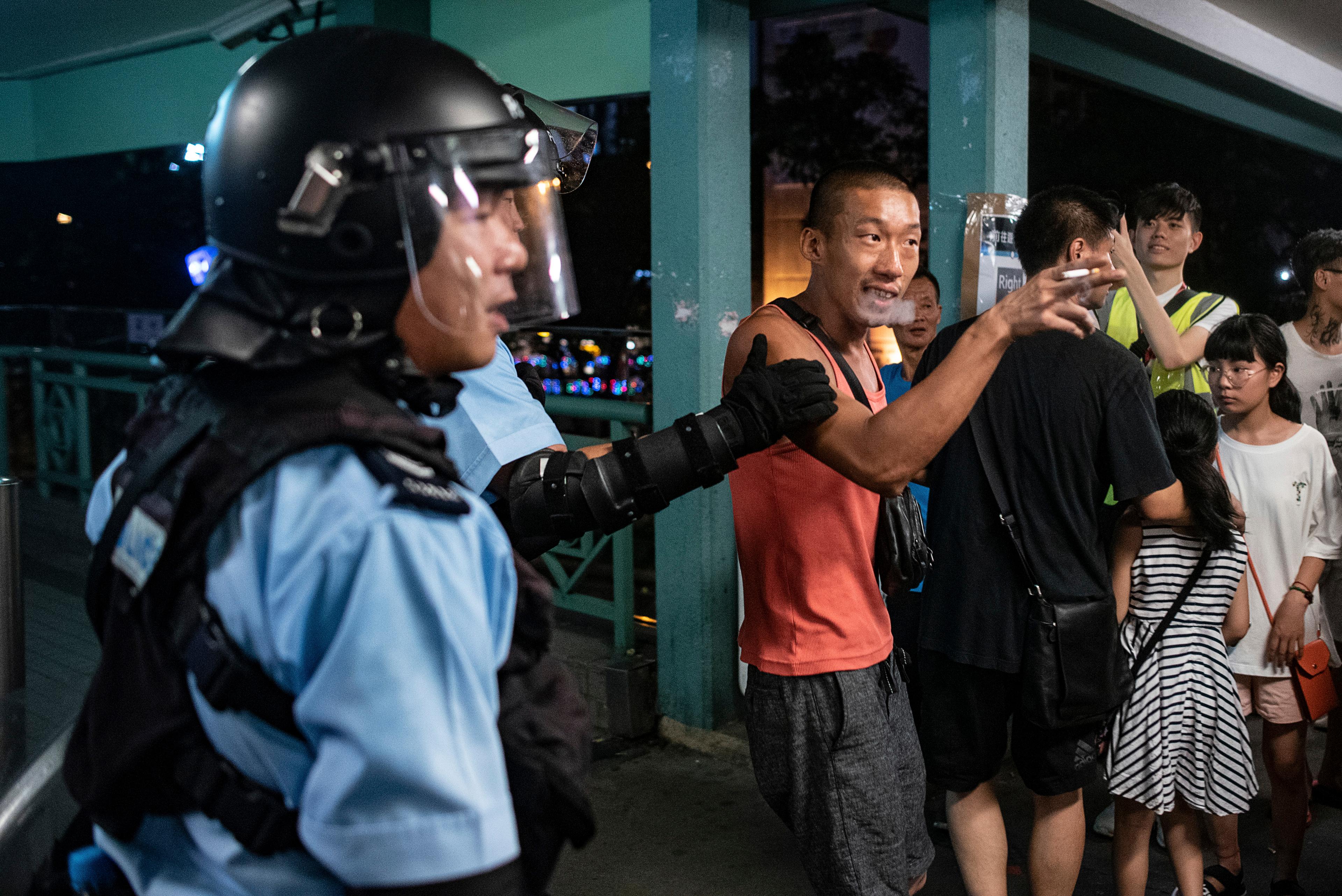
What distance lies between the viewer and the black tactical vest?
1.02m

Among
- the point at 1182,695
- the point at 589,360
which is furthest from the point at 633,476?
the point at 589,360

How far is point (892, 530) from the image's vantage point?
2.47 metres

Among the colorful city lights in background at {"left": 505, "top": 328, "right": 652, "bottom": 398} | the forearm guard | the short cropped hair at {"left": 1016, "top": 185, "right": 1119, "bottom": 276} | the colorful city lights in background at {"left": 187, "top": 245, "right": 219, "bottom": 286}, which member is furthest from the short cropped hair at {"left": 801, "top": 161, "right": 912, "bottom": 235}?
the colorful city lights in background at {"left": 505, "top": 328, "right": 652, "bottom": 398}

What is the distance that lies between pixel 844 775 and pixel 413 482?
5.14 ft

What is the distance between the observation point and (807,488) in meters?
2.42

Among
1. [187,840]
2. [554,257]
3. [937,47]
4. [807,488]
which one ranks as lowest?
[187,840]

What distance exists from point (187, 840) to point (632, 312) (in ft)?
29.3

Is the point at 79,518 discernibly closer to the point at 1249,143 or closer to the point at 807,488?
the point at 807,488

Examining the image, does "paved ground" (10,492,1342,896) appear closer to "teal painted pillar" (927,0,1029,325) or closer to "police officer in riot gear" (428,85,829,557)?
"police officer in riot gear" (428,85,829,557)

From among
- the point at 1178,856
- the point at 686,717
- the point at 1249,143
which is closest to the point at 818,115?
the point at 1249,143

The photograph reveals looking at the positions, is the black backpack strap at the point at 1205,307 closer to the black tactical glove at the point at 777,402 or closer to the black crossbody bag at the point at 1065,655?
the black crossbody bag at the point at 1065,655

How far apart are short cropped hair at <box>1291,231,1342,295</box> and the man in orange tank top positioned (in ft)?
8.78

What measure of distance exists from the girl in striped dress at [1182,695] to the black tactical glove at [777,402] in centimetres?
157

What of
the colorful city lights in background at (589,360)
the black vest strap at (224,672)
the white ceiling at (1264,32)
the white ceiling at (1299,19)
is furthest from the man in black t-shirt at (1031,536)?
the colorful city lights in background at (589,360)
